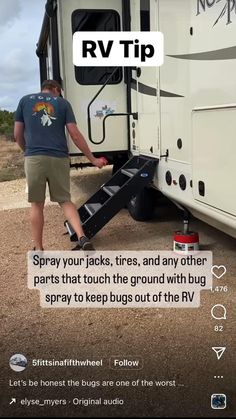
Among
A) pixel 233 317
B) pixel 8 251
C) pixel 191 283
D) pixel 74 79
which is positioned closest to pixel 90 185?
pixel 74 79

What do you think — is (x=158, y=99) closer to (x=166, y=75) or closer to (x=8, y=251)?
(x=166, y=75)

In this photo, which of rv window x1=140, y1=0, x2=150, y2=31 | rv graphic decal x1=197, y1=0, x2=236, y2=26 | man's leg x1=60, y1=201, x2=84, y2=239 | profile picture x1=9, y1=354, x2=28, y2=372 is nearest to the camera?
profile picture x1=9, y1=354, x2=28, y2=372

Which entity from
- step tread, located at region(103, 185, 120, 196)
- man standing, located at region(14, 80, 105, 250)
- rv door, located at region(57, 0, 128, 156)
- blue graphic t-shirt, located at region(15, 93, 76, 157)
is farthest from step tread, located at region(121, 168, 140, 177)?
blue graphic t-shirt, located at region(15, 93, 76, 157)

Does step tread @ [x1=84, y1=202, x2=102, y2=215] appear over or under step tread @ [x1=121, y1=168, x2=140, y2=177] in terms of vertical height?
under

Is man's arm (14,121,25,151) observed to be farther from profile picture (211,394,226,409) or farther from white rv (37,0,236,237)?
profile picture (211,394,226,409)

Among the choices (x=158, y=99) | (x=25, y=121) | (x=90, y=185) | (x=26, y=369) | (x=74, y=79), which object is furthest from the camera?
(x=90, y=185)

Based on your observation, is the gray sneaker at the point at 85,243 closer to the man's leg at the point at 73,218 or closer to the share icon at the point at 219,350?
the man's leg at the point at 73,218

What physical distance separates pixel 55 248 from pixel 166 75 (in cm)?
191

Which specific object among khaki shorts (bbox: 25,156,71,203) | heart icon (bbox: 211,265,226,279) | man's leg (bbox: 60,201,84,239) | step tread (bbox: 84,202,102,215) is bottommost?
heart icon (bbox: 211,265,226,279)

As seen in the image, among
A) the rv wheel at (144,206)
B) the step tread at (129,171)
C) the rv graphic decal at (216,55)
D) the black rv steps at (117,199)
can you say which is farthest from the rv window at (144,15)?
the rv wheel at (144,206)

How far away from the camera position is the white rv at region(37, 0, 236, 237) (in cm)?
329

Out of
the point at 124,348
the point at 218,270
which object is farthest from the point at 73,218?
the point at 124,348

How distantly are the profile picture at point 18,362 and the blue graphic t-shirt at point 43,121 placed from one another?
79.0 inches

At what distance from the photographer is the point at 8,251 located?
190 inches
